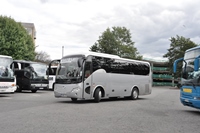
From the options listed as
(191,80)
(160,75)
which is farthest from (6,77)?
(160,75)

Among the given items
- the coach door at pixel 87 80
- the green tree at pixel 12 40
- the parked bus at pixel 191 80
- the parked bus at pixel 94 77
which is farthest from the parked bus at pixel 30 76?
the parked bus at pixel 191 80

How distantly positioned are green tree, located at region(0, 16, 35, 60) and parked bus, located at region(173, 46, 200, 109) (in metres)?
28.8

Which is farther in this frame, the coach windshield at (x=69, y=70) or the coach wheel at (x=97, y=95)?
the coach wheel at (x=97, y=95)

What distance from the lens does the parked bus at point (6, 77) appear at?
18438 mm

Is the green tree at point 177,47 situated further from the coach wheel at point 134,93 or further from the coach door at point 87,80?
the coach door at point 87,80

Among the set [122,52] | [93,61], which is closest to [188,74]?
[93,61]

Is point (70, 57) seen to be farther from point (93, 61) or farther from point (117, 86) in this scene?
point (117, 86)

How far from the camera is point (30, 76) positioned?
78.8 ft

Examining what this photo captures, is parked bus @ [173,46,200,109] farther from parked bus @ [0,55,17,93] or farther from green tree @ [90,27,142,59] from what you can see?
green tree @ [90,27,142,59]

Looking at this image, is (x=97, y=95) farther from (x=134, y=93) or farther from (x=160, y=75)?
(x=160, y=75)

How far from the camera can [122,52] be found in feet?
223

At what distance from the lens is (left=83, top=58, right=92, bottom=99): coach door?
51.3 ft

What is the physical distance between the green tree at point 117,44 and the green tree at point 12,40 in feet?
101

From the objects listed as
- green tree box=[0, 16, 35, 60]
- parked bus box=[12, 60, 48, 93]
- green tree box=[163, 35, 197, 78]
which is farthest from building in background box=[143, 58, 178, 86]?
parked bus box=[12, 60, 48, 93]
